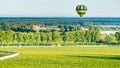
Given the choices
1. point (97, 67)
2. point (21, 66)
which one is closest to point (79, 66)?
point (97, 67)

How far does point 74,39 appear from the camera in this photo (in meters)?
144

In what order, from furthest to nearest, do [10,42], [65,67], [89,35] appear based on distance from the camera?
[89,35]
[10,42]
[65,67]

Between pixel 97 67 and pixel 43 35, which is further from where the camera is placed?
pixel 43 35

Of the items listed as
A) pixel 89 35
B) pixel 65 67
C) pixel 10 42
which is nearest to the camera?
pixel 65 67

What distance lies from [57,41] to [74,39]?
5164 mm

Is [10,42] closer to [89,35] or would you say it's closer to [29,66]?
[89,35]

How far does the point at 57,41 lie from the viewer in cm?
14200

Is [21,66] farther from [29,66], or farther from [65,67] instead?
[65,67]
